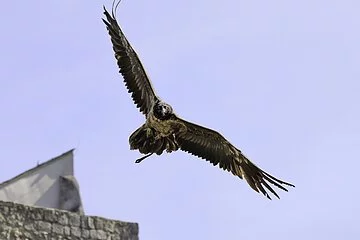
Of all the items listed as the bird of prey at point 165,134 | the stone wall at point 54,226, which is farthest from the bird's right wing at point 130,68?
the stone wall at point 54,226

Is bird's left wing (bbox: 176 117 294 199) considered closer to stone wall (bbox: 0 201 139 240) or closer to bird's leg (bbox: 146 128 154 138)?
bird's leg (bbox: 146 128 154 138)

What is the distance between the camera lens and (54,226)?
18.6 metres

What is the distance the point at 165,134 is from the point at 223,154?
3.71ft

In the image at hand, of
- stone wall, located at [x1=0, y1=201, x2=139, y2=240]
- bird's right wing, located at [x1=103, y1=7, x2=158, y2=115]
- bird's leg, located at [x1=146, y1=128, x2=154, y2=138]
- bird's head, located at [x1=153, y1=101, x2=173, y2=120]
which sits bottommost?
bird's leg, located at [x1=146, y1=128, x2=154, y2=138]

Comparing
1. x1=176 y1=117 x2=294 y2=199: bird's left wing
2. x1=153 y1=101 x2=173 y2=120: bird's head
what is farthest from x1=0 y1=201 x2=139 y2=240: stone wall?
x1=153 y1=101 x2=173 y2=120: bird's head

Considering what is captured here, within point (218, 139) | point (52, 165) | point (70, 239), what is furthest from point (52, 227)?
point (218, 139)

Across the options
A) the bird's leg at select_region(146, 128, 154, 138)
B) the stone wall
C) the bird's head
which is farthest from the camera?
the stone wall

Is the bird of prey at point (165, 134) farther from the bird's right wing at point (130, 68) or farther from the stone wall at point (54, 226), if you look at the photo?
the stone wall at point (54, 226)

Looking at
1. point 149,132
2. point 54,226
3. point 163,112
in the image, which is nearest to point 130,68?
point 163,112

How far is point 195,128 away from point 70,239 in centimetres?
577

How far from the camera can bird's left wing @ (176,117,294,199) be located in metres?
13.4

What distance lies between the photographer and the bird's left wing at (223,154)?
13406 mm

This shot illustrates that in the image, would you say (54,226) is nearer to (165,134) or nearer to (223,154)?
(223,154)

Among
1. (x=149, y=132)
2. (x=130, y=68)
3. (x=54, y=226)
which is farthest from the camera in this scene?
(x=54, y=226)
